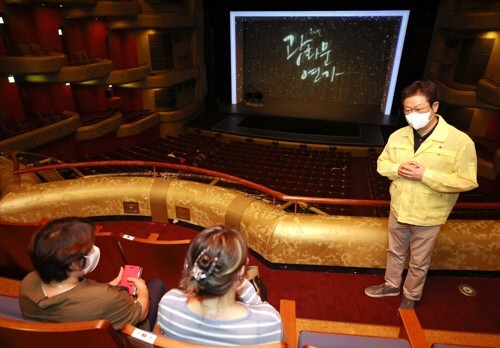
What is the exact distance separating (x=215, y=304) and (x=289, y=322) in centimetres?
76

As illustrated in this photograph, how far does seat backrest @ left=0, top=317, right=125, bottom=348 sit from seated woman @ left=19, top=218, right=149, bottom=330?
152 millimetres

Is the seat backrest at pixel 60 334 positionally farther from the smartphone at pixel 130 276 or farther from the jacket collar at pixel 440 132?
the jacket collar at pixel 440 132

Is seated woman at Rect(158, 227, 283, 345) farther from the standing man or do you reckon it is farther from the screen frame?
the screen frame

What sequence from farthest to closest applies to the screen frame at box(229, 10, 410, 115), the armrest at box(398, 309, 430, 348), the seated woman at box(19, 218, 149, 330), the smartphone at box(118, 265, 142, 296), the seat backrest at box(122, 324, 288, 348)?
the screen frame at box(229, 10, 410, 115) < the smartphone at box(118, 265, 142, 296) < the armrest at box(398, 309, 430, 348) < the seated woman at box(19, 218, 149, 330) < the seat backrest at box(122, 324, 288, 348)

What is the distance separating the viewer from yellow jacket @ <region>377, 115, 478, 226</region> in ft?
7.98

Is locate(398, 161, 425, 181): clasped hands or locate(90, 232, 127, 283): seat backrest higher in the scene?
locate(398, 161, 425, 181): clasped hands

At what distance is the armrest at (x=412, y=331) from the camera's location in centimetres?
189

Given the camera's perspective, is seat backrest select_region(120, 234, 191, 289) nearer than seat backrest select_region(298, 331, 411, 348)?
No

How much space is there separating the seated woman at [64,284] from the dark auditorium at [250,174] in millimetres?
10

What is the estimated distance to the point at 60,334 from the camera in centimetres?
150

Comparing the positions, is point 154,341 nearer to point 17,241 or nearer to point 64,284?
point 64,284

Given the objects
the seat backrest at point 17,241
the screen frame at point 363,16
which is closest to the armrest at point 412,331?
the seat backrest at point 17,241

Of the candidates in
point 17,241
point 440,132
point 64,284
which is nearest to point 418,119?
point 440,132

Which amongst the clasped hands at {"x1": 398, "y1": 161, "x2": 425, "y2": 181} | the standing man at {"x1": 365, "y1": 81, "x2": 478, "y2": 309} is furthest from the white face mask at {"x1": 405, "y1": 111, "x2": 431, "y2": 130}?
the clasped hands at {"x1": 398, "y1": 161, "x2": 425, "y2": 181}
